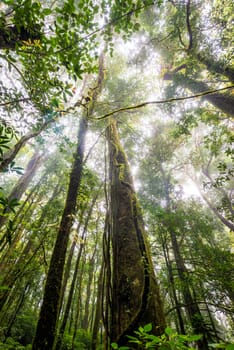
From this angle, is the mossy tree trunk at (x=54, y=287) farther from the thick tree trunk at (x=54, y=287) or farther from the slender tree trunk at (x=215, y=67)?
the slender tree trunk at (x=215, y=67)

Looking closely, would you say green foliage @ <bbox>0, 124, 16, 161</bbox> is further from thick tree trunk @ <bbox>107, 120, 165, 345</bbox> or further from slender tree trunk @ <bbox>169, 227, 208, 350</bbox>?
slender tree trunk @ <bbox>169, 227, 208, 350</bbox>

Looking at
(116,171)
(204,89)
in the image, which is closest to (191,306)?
(116,171)

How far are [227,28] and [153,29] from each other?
148 inches

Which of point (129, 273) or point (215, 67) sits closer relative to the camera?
point (129, 273)

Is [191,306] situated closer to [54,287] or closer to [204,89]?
[54,287]

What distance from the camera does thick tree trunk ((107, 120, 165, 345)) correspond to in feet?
6.49

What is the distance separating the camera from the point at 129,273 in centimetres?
239

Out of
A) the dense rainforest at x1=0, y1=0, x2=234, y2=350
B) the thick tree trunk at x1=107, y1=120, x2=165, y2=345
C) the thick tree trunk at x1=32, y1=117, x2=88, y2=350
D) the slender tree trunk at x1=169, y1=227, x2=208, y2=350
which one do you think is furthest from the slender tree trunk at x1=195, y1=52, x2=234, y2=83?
the thick tree trunk at x1=32, y1=117, x2=88, y2=350

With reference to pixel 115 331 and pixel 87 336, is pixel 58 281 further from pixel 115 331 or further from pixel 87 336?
pixel 87 336

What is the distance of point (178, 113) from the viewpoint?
5.69 metres

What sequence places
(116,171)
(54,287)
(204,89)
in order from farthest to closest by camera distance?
(204,89), (116,171), (54,287)

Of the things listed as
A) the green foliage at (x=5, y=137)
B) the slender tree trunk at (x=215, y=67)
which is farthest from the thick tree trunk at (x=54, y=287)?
the slender tree trunk at (x=215, y=67)

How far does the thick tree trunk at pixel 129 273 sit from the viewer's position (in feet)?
6.49

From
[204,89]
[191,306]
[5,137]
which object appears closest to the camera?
[5,137]
